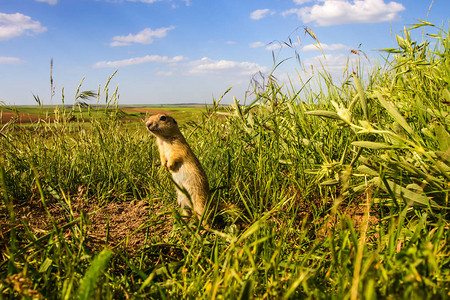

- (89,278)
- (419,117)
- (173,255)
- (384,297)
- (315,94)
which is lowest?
(173,255)

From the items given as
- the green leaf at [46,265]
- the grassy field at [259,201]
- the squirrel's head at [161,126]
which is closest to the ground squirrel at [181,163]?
the squirrel's head at [161,126]

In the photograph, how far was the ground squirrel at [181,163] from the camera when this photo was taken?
2.54m

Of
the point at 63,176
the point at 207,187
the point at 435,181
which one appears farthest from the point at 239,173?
the point at 63,176

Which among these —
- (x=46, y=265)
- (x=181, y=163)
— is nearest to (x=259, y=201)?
(x=181, y=163)

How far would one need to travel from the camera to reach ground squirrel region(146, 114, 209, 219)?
254 cm

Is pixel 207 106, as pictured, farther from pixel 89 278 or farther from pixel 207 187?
pixel 89 278

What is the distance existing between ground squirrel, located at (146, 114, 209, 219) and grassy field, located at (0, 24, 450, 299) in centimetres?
16

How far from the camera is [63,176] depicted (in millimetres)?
2959

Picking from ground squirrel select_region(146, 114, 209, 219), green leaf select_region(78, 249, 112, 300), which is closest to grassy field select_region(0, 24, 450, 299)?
green leaf select_region(78, 249, 112, 300)

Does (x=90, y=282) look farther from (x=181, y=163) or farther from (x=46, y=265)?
(x=181, y=163)

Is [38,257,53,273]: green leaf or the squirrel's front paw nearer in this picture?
[38,257,53,273]: green leaf

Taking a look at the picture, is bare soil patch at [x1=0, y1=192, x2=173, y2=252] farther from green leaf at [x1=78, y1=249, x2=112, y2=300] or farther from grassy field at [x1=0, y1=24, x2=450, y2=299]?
green leaf at [x1=78, y1=249, x2=112, y2=300]

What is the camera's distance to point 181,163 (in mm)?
2773

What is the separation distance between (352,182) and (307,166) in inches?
14.3
